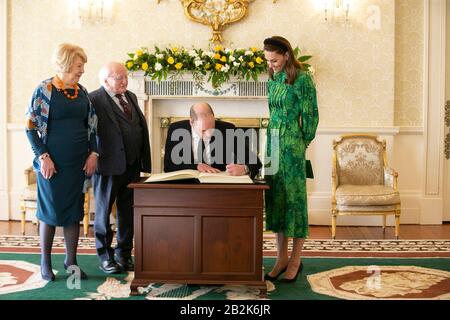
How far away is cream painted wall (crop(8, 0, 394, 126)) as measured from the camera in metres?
6.86

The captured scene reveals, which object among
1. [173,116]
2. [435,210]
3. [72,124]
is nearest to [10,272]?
[72,124]

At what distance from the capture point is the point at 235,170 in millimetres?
4129

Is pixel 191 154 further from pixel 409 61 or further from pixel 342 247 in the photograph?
pixel 409 61

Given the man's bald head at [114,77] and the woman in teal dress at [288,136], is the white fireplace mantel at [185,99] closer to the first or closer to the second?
the man's bald head at [114,77]

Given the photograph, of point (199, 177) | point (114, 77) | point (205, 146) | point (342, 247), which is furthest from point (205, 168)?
point (342, 247)

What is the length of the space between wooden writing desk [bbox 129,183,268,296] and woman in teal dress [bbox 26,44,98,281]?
66 cm

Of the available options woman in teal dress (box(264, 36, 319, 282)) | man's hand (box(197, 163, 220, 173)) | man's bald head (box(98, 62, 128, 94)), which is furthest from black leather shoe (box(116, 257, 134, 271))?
man's bald head (box(98, 62, 128, 94))

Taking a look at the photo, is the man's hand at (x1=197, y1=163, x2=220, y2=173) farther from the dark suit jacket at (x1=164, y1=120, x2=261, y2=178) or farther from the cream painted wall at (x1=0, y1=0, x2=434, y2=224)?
the cream painted wall at (x1=0, y1=0, x2=434, y2=224)

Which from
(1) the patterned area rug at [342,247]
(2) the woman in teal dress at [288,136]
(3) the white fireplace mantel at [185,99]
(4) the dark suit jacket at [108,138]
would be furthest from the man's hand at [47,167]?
(3) the white fireplace mantel at [185,99]

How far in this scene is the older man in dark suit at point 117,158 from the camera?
4.49 m

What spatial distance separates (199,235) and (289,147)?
0.90 m

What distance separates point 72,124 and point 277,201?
1516 mm

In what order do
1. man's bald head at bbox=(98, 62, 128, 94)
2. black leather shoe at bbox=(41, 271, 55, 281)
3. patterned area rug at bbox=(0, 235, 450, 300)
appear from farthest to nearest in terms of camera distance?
1. man's bald head at bbox=(98, 62, 128, 94)
2. black leather shoe at bbox=(41, 271, 55, 281)
3. patterned area rug at bbox=(0, 235, 450, 300)
